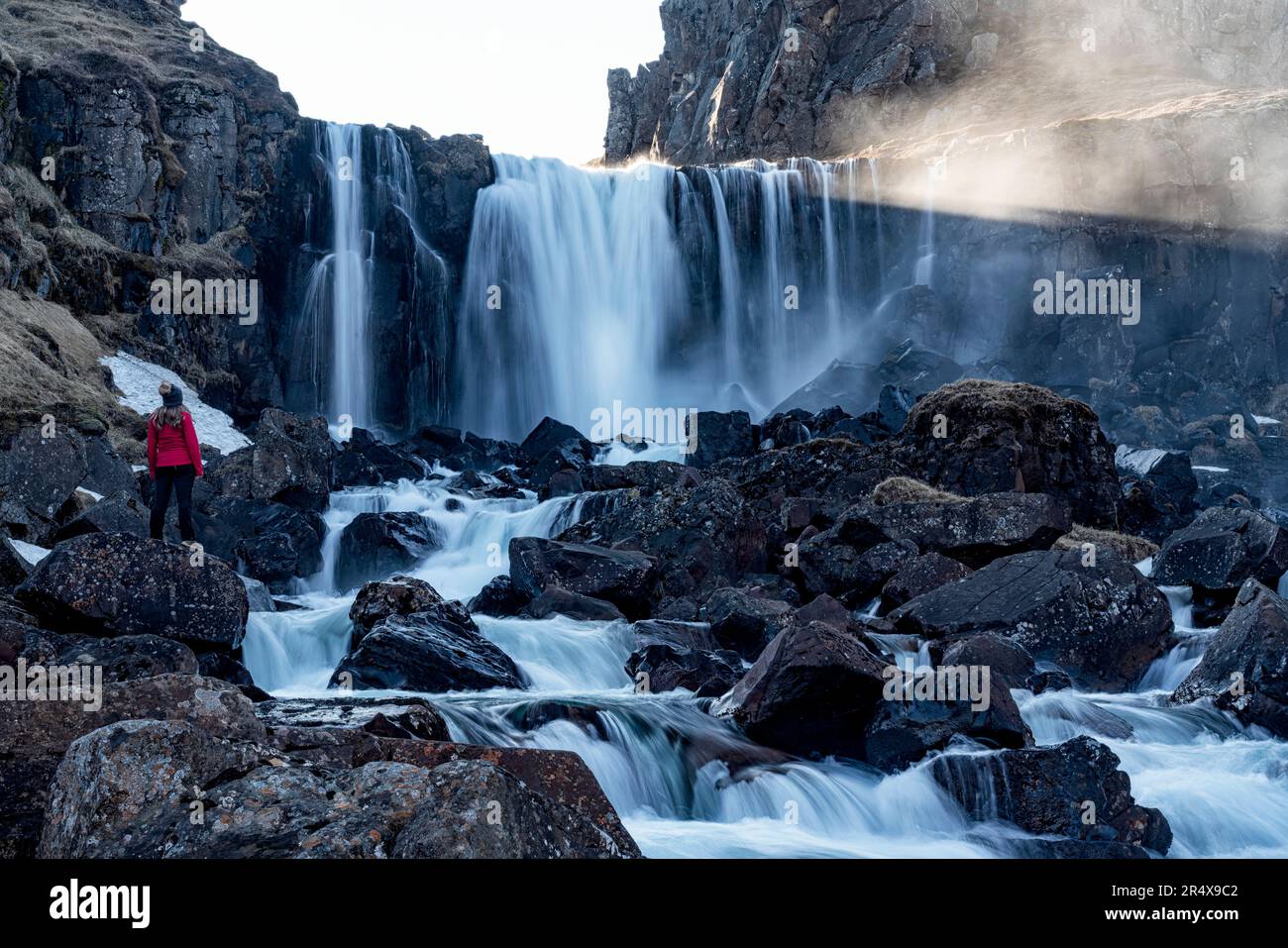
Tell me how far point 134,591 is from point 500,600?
6595 mm

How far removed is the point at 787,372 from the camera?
50719 millimetres

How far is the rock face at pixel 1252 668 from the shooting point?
1195 centimetres

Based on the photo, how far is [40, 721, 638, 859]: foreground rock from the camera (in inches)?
213

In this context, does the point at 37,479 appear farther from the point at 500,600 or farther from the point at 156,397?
the point at 156,397

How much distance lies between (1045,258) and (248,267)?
32386 millimetres

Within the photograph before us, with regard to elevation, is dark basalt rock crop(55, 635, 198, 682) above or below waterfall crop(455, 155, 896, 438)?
below

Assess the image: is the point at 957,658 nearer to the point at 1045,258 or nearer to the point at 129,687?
the point at 129,687

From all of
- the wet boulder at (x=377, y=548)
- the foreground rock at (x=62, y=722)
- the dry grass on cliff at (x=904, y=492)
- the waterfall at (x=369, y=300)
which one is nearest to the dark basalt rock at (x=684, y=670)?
the foreground rock at (x=62, y=722)

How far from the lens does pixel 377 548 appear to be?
23.1 m

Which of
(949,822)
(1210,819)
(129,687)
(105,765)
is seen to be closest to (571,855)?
(105,765)

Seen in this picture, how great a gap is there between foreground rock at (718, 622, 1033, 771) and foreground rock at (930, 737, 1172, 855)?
81cm

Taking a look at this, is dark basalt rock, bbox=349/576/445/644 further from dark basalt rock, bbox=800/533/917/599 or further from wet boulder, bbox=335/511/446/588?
wet boulder, bbox=335/511/446/588

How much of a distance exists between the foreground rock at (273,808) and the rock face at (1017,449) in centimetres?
1782

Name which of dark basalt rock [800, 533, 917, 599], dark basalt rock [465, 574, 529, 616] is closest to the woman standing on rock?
dark basalt rock [465, 574, 529, 616]
